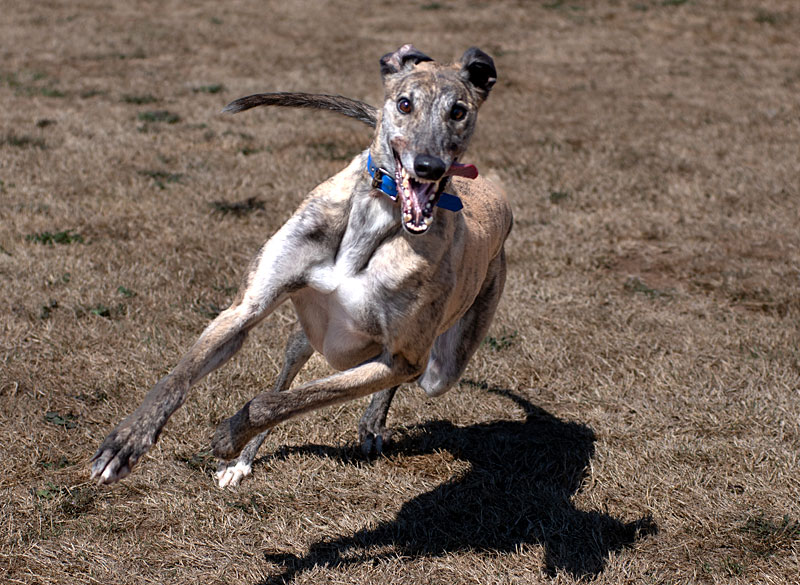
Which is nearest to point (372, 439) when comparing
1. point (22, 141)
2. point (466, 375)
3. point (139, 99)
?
point (466, 375)

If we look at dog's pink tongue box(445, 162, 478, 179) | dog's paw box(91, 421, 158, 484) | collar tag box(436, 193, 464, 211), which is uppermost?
dog's pink tongue box(445, 162, 478, 179)

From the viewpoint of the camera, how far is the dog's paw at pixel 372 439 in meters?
4.55

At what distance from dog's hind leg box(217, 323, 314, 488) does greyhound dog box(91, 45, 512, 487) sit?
0.58 m

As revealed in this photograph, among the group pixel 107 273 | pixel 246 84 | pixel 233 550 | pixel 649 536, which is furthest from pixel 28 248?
pixel 246 84

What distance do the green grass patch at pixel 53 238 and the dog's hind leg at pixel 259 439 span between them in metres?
2.85

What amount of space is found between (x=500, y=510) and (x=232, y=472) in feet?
4.17

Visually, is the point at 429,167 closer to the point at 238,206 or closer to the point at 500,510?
the point at 500,510

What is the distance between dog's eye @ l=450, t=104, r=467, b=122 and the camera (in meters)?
3.28

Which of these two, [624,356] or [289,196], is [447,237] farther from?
[289,196]

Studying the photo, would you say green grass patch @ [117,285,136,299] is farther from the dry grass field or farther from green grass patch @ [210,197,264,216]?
green grass patch @ [210,197,264,216]

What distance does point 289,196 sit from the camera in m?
7.96

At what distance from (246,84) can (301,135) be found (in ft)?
9.05

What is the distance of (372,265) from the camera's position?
348 cm

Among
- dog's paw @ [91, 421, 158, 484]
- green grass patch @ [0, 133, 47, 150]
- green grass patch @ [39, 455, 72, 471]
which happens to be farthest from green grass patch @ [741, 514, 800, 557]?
green grass patch @ [0, 133, 47, 150]
